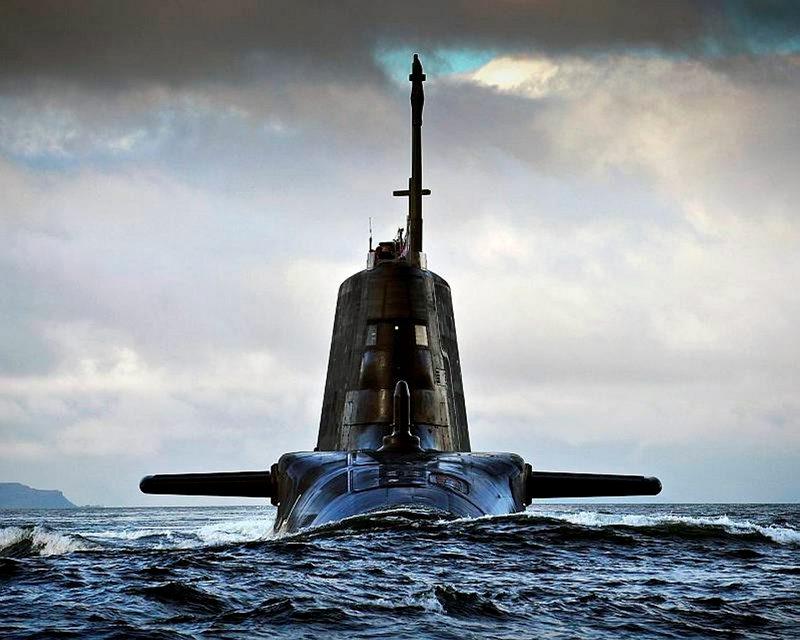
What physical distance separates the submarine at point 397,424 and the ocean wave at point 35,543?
1671mm

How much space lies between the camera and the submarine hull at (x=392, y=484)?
42.6 feet

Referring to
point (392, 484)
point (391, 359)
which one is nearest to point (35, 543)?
point (392, 484)

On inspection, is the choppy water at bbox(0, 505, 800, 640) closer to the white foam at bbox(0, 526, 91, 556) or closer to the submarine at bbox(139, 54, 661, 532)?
the submarine at bbox(139, 54, 661, 532)

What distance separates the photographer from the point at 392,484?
13453 millimetres

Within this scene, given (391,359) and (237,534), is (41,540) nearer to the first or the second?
(391,359)

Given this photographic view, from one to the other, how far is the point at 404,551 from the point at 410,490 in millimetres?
A: 3587

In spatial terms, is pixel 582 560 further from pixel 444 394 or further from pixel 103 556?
pixel 444 394

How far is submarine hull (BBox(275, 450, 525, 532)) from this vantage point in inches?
511

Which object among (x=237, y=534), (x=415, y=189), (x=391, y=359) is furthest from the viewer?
(x=237, y=534)

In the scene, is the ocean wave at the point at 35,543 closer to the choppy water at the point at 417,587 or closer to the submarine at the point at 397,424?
the submarine at the point at 397,424

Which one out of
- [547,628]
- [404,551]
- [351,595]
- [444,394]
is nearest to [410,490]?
[404,551]

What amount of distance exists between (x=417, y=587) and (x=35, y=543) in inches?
405

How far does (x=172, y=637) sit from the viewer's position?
230 inches

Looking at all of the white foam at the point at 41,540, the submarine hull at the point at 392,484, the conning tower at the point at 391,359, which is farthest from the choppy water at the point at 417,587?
the conning tower at the point at 391,359
